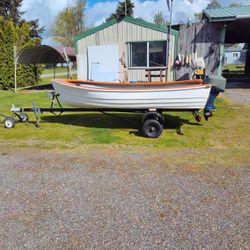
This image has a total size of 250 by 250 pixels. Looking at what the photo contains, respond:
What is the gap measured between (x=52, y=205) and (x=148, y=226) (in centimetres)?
107

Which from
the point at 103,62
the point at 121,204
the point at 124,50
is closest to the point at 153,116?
the point at 121,204

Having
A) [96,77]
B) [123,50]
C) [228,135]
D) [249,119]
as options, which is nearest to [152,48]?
Result: [123,50]

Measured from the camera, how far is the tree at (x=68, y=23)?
130 feet

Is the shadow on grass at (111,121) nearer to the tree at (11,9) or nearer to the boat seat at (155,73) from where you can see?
the boat seat at (155,73)

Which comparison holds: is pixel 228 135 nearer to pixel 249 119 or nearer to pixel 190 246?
pixel 249 119

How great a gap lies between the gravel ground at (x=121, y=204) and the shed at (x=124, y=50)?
25.9 feet

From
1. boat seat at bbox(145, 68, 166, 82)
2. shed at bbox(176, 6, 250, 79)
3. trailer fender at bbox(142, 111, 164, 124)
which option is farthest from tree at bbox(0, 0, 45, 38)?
trailer fender at bbox(142, 111, 164, 124)

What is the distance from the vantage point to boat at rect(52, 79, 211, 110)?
15.6 feet

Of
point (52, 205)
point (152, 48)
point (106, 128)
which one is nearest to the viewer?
point (52, 205)

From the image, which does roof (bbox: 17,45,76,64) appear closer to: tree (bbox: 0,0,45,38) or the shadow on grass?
the shadow on grass

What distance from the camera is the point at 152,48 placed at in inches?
432

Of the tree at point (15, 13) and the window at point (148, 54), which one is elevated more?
the tree at point (15, 13)

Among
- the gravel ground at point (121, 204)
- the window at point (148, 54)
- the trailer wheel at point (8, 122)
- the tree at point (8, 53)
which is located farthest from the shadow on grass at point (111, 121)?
the tree at point (8, 53)

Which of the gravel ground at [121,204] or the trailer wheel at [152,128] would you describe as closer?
the gravel ground at [121,204]
